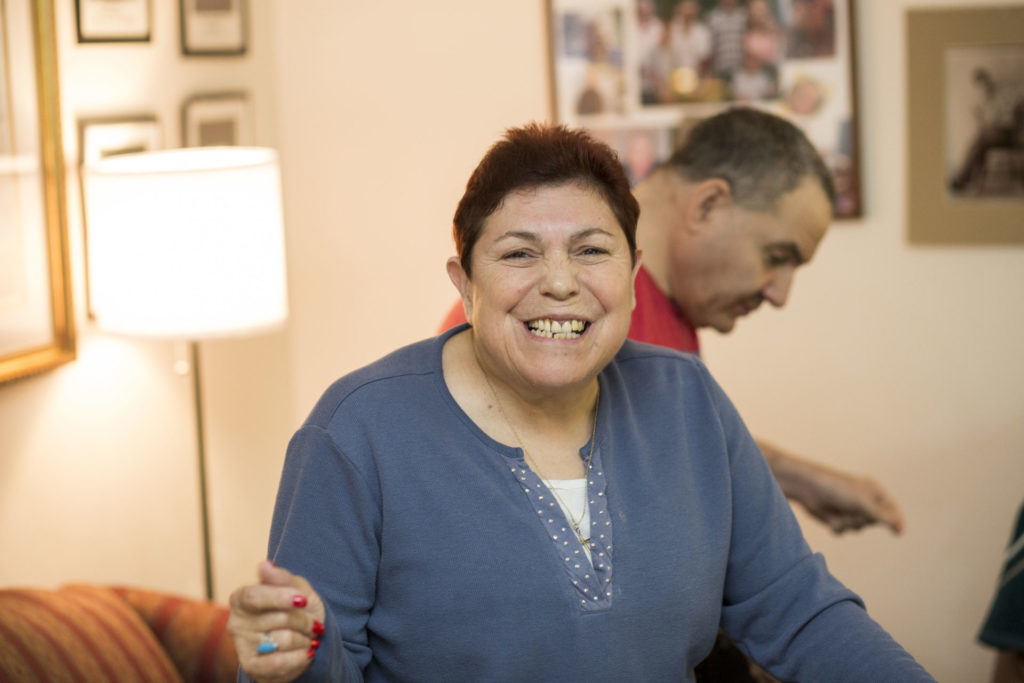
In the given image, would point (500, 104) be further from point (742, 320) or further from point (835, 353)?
point (835, 353)

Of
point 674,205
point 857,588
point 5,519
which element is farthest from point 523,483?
point 857,588

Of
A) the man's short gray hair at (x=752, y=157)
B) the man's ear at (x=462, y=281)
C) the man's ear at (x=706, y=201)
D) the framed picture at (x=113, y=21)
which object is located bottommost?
the man's ear at (x=462, y=281)

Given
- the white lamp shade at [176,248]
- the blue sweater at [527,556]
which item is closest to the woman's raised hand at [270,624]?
the blue sweater at [527,556]

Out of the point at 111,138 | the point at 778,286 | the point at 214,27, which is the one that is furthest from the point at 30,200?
the point at 778,286

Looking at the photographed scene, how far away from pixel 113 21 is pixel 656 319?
58.8 inches

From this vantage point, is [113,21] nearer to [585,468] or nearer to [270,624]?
[585,468]

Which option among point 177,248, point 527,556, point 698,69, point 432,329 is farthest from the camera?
point 432,329

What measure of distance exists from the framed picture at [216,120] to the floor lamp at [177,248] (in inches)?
19.5

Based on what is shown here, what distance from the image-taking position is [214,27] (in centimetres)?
308

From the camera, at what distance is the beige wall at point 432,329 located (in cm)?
277

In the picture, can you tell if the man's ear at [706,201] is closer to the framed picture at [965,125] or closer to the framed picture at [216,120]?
the framed picture at [965,125]

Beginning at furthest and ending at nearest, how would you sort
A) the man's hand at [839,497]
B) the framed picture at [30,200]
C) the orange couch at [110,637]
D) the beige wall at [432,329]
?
1. the beige wall at [432,329]
2. the framed picture at [30,200]
3. the man's hand at [839,497]
4. the orange couch at [110,637]

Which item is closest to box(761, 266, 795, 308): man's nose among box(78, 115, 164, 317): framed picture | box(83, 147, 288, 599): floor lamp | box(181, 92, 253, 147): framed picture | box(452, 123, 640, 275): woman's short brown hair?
box(452, 123, 640, 275): woman's short brown hair

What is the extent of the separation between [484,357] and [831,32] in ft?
6.90
